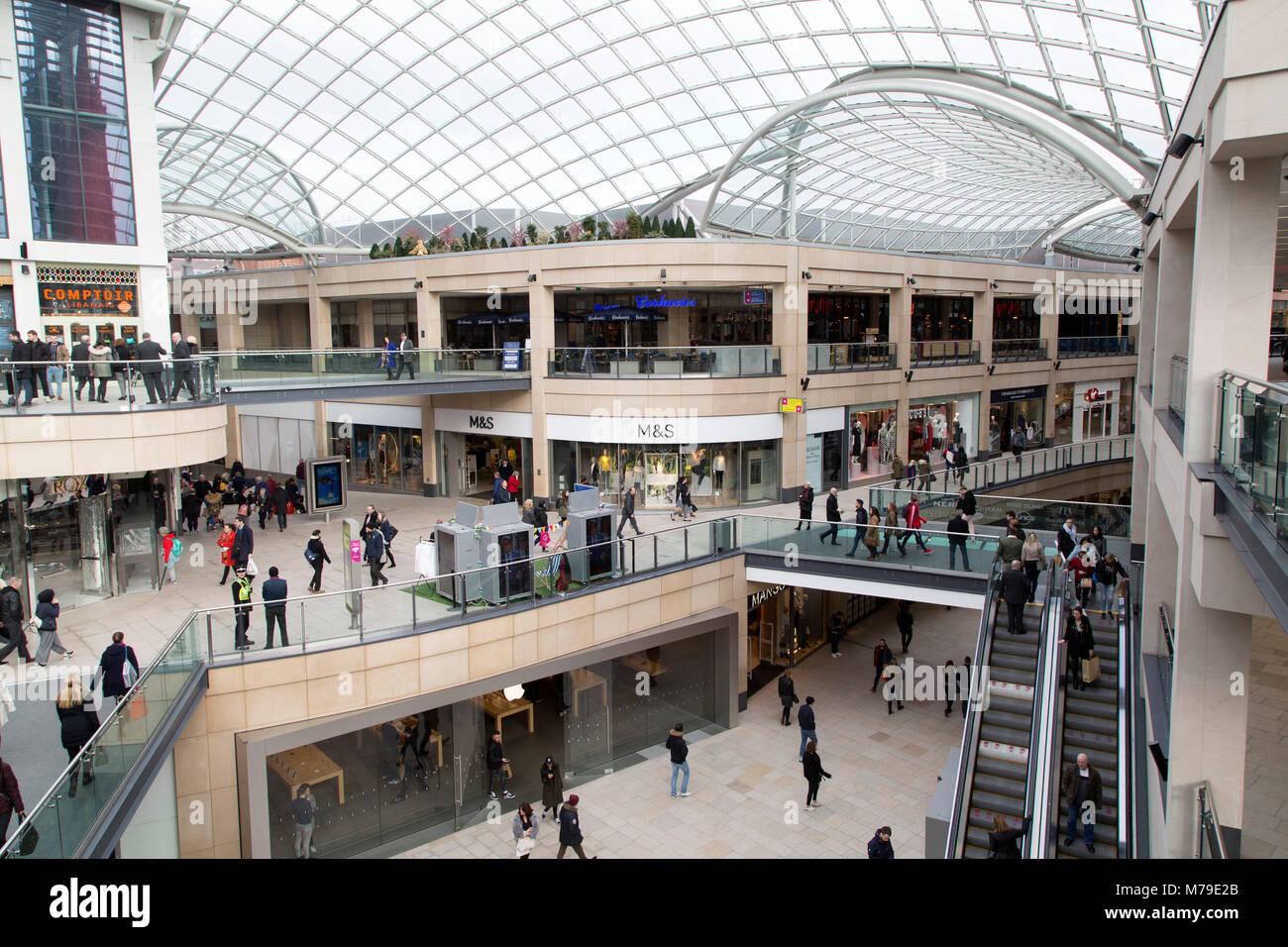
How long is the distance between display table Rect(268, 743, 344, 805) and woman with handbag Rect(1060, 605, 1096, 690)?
49.6 ft

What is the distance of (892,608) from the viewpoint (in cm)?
3716

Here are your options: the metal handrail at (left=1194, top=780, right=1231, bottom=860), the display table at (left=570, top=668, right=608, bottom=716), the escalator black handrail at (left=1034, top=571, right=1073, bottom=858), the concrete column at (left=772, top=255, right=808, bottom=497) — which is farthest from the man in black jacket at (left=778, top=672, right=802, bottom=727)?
the metal handrail at (left=1194, top=780, right=1231, bottom=860)

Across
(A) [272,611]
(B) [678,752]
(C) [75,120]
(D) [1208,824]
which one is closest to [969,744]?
(B) [678,752]

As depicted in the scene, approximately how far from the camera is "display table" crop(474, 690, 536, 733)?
21047mm

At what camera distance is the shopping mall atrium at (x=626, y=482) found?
43.3 feet

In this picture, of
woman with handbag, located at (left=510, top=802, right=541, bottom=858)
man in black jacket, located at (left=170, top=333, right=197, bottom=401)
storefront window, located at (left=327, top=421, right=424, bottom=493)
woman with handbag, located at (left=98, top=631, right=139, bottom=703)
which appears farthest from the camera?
storefront window, located at (left=327, top=421, right=424, bottom=493)

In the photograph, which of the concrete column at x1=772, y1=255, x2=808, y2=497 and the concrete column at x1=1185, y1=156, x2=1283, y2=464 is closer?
the concrete column at x1=1185, y1=156, x2=1283, y2=464

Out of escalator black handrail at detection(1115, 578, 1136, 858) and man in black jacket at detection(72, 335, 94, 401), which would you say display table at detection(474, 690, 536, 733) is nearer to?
man in black jacket at detection(72, 335, 94, 401)

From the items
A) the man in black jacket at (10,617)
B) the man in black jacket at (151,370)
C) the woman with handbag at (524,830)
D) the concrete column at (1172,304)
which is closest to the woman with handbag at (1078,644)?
the concrete column at (1172,304)

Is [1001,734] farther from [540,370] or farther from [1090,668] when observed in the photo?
[540,370]

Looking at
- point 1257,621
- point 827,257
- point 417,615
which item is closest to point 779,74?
point 827,257

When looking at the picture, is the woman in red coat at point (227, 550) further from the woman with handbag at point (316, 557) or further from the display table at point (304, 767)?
the display table at point (304, 767)

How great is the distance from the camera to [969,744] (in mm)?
17625

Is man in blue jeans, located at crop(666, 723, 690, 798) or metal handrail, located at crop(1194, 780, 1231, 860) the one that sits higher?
metal handrail, located at crop(1194, 780, 1231, 860)
